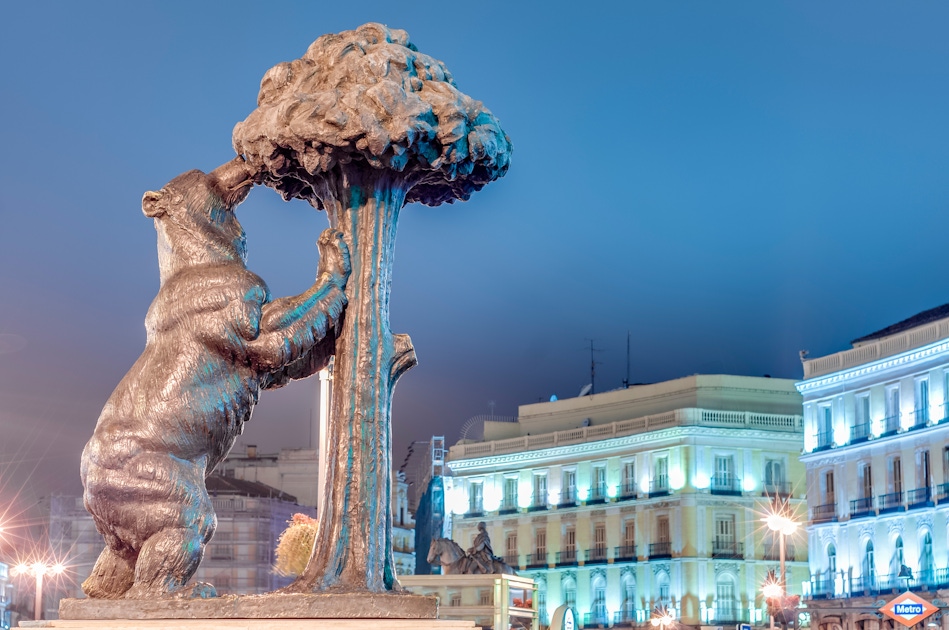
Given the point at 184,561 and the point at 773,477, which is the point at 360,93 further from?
the point at 773,477

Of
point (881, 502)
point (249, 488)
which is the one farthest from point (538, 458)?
→ point (881, 502)

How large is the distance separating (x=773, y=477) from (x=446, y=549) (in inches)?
1050

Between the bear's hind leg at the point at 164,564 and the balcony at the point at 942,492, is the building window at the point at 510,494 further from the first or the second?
the bear's hind leg at the point at 164,564

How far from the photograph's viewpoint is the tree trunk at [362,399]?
7352 millimetres

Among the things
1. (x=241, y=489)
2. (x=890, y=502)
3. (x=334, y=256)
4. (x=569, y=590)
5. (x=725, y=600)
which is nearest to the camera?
(x=334, y=256)

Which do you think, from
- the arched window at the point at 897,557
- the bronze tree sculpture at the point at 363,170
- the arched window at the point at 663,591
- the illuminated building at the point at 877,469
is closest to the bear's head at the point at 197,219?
the bronze tree sculpture at the point at 363,170

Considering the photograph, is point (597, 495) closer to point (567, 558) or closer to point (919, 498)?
point (567, 558)

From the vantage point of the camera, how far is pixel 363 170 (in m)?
7.68

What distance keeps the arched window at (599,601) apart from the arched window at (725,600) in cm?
481

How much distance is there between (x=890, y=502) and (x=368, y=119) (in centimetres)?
4107

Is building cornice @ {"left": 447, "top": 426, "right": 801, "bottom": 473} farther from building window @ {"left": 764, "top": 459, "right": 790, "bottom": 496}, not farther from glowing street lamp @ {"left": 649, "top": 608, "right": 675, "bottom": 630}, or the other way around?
glowing street lamp @ {"left": 649, "top": 608, "right": 675, "bottom": 630}

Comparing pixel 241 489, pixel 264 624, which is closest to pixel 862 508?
pixel 241 489

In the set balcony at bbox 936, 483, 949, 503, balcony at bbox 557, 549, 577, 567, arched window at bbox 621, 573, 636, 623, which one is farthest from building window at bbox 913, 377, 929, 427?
balcony at bbox 557, 549, 577, 567

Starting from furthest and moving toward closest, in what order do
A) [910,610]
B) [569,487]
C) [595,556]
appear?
[569,487] → [595,556] → [910,610]
